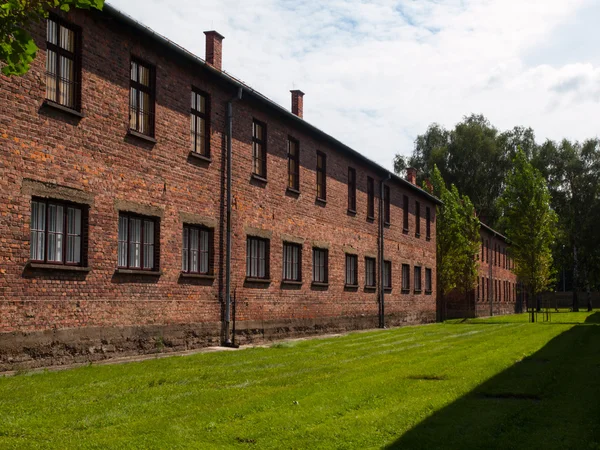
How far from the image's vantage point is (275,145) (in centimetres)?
2144

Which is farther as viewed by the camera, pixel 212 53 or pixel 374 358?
pixel 212 53

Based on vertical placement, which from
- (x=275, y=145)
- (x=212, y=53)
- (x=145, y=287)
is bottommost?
(x=145, y=287)

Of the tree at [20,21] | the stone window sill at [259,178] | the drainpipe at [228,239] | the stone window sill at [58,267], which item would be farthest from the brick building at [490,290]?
the tree at [20,21]

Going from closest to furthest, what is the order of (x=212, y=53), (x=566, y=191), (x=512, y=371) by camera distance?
1. (x=512, y=371)
2. (x=212, y=53)
3. (x=566, y=191)

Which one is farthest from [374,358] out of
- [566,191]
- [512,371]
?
[566,191]

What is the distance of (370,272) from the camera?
29.3m

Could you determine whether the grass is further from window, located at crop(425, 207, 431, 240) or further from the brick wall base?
window, located at crop(425, 207, 431, 240)

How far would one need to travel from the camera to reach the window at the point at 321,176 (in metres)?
24.8

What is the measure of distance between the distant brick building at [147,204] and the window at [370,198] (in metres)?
4.22

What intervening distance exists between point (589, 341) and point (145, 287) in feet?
41.8

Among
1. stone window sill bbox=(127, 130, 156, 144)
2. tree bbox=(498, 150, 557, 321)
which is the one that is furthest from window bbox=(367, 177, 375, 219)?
stone window sill bbox=(127, 130, 156, 144)

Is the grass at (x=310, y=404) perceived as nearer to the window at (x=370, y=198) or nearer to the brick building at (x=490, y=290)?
the window at (x=370, y=198)

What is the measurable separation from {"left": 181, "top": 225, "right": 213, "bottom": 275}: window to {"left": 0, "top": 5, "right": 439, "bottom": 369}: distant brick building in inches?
1.8

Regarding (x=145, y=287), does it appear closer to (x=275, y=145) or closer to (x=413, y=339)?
(x=275, y=145)
